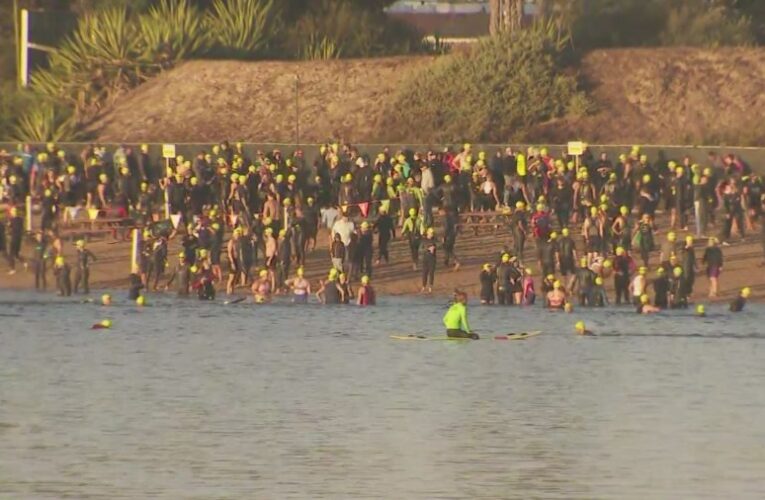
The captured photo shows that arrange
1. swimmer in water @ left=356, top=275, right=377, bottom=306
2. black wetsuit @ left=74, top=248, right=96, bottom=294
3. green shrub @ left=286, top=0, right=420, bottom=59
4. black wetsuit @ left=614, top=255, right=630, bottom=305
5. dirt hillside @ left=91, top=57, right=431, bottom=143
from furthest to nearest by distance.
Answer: green shrub @ left=286, top=0, right=420, bottom=59 < dirt hillside @ left=91, top=57, right=431, bottom=143 < black wetsuit @ left=74, top=248, right=96, bottom=294 < swimmer in water @ left=356, top=275, right=377, bottom=306 < black wetsuit @ left=614, top=255, right=630, bottom=305

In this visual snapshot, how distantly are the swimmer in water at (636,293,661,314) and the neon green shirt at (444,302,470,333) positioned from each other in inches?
259

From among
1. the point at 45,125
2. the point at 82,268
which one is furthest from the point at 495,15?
the point at 82,268

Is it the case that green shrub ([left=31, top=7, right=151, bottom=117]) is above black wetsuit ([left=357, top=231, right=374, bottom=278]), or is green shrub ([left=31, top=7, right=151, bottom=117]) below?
above

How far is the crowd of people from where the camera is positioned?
54.6m

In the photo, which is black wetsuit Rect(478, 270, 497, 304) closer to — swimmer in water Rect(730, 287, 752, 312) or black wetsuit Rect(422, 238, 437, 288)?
black wetsuit Rect(422, 238, 437, 288)

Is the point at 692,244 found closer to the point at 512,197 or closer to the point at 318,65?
the point at 512,197

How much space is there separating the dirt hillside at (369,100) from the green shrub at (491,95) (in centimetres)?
51

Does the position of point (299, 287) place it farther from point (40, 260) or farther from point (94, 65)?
point (94, 65)

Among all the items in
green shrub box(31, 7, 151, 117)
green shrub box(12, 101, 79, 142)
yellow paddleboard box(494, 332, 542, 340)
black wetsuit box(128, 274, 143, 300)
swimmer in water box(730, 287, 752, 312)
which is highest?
green shrub box(31, 7, 151, 117)

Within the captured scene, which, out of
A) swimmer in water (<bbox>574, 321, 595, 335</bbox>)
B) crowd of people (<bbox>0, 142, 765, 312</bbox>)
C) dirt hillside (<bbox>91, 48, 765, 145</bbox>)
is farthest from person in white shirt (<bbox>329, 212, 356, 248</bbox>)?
dirt hillside (<bbox>91, 48, 765, 145</bbox>)

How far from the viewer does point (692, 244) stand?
186 feet

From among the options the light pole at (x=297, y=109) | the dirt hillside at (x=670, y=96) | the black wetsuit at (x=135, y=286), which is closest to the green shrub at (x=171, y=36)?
the light pole at (x=297, y=109)

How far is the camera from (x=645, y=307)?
5391 cm

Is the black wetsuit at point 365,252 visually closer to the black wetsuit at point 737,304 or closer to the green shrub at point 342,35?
the black wetsuit at point 737,304
